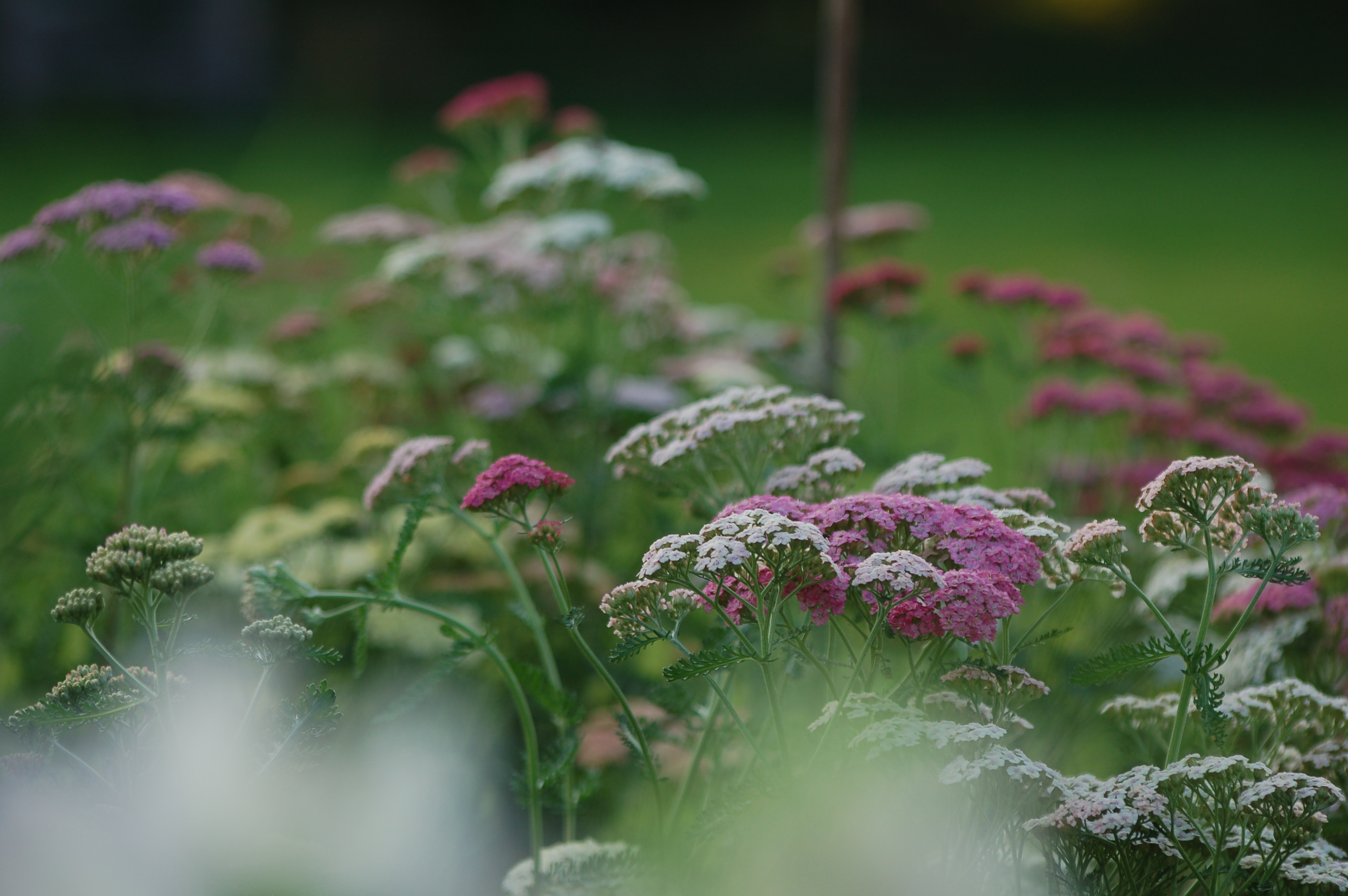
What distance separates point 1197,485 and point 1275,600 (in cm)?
62

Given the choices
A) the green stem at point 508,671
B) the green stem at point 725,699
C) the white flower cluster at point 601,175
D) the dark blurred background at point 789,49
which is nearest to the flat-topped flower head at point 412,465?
the green stem at point 508,671

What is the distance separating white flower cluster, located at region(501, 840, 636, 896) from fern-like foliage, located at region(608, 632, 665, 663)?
0.35m

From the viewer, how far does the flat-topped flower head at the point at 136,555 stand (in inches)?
46.2

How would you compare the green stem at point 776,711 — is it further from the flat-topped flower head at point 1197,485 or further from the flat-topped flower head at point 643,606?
the flat-topped flower head at point 1197,485

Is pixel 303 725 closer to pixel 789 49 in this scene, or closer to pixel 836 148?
pixel 836 148

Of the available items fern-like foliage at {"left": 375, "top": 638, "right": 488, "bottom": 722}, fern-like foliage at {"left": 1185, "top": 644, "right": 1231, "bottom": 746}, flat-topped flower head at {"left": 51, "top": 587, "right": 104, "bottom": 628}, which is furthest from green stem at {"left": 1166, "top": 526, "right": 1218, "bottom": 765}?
flat-topped flower head at {"left": 51, "top": 587, "right": 104, "bottom": 628}

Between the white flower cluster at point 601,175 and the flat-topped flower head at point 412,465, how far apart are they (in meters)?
1.06

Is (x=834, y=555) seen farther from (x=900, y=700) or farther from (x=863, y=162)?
Result: (x=863, y=162)

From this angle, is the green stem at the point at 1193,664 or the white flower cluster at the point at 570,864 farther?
the white flower cluster at the point at 570,864

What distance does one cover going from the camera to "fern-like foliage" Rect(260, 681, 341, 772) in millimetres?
1175

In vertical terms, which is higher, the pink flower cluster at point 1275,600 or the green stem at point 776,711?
the green stem at point 776,711

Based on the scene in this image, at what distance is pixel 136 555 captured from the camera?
119 centimetres

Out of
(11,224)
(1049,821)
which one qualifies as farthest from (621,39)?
(1049,821)

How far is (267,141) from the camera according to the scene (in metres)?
11.7
